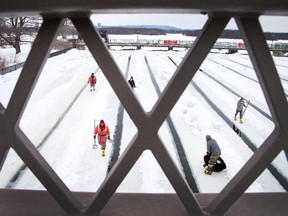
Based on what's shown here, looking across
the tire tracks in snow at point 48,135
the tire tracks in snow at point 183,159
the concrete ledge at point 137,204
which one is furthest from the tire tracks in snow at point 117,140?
the concrete ledge at point 137,204

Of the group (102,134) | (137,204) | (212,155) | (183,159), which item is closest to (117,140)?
(102,134)

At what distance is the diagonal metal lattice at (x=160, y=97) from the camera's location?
1234mm

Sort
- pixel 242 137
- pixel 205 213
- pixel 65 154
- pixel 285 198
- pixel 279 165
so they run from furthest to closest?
pixel 242 137
pixel 65 154
pixel 279 165
pixel 285 198
pixel 205 213

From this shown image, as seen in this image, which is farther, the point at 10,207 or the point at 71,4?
the point at 10,207

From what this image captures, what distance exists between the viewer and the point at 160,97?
138 centimetres

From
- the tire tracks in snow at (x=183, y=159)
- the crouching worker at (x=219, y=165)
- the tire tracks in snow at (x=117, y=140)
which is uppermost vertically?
the crouching worker at (x=219, y=165)

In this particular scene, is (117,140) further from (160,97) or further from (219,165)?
(160,97)

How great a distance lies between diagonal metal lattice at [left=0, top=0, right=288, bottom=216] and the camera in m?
1.23

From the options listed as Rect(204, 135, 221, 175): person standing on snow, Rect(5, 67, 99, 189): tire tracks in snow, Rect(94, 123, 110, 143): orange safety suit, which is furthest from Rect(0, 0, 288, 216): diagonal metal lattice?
Rect(94, 123, 110, 143): orange safety suit

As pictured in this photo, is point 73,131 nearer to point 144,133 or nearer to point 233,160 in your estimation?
point 233,160

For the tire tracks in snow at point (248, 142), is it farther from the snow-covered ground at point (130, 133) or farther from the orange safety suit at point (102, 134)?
the orange safety suit at point (102, 134)

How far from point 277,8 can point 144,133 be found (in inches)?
33.8

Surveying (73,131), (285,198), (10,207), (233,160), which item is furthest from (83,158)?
(285,198)

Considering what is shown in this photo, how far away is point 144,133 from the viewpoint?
139cm
